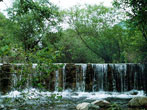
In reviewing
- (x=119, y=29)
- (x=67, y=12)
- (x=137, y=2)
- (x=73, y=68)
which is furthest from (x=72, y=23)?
(x=137, y=2)

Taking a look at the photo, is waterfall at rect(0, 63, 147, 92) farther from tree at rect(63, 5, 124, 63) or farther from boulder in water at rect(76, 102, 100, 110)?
tree at rect(63, 5, 124, 63)

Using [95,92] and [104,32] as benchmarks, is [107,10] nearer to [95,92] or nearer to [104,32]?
[104,32]

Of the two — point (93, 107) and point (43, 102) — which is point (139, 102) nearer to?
point (93, 107)

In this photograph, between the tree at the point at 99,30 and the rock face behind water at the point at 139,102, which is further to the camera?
the tree at the point at 99,30

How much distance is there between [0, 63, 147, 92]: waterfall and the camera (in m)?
17.3

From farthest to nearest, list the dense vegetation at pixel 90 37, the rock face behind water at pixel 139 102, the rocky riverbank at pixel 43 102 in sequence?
the dense vegetation at pixel 90 37 < the rock face behind water at pixel 139 102 < the rocky riverbank at pixel 43 102

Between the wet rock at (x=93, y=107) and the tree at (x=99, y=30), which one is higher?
the tree at (x=99, y=30)

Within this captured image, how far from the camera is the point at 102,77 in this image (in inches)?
699

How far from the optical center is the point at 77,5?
26812 millimetres

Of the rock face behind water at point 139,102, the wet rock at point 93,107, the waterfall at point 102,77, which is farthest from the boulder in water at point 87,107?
the waterfall at point 102,77

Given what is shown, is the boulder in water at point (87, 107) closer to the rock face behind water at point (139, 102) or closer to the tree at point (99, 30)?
the rock face behind water at point (139, 102)

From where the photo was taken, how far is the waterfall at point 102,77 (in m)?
17.3

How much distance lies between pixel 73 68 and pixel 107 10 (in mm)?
11570

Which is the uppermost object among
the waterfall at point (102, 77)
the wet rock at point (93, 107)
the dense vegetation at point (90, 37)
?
the dense vegetation at point (90, 37)
